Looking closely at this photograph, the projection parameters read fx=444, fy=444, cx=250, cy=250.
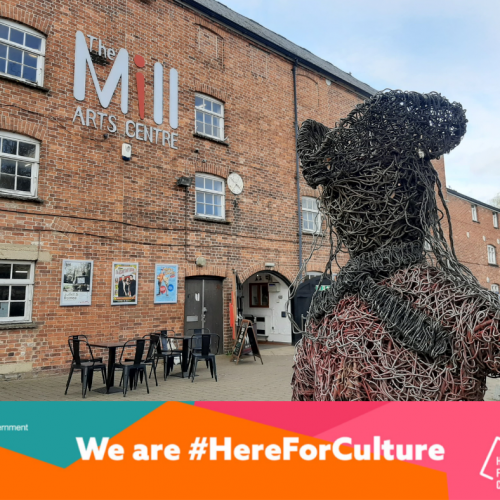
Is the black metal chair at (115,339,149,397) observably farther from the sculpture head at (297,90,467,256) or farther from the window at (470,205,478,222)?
the window at (470,205,478,222)

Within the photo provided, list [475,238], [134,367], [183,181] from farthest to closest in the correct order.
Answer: [475,238] < [183,181] < [134,367]

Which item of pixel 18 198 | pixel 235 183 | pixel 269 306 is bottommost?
pixel 269 306

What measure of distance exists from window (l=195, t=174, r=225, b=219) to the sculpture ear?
9.10 metres

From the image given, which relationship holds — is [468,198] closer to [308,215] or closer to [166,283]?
[308,215]

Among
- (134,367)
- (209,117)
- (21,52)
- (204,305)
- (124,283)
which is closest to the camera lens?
(134,367)

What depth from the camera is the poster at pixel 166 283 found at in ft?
35.8

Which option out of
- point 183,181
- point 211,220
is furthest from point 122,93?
point 211,220

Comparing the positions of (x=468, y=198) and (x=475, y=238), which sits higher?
(x=468, y=198)

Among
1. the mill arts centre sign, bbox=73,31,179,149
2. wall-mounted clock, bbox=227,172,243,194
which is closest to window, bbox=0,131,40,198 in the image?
the mill arts centre sign, bbox=73,31,179,149

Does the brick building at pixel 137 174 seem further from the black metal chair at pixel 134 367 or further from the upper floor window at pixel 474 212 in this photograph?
the upper floor window at pixel 474 212

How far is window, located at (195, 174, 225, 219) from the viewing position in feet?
40.0

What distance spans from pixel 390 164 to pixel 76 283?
8231 millimetres

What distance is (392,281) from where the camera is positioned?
271cm

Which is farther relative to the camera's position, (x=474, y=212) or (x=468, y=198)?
(x=474, y=212)
